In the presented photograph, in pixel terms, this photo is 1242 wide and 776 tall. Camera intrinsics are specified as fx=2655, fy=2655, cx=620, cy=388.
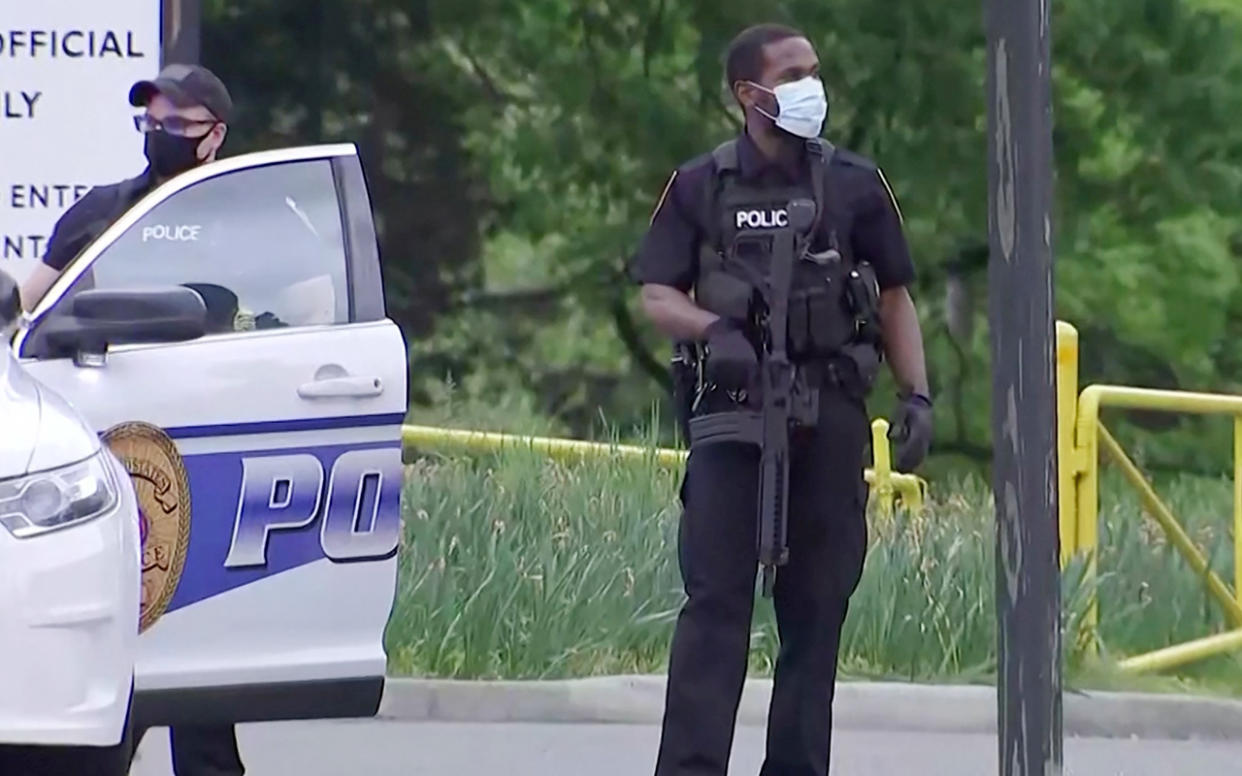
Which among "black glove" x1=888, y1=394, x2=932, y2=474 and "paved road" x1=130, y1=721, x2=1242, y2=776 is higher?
"black glove" x1=888, y1=394, x2=932, y2=474

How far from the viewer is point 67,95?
29.3ft

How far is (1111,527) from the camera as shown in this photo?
9352 mm

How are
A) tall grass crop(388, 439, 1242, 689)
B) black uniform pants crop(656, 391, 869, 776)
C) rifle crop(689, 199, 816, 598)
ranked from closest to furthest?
rifle crop(689, 199, 816, 598)
black uniform pants crop(656, 391, 869, 776)
tall grass crop(388, 439, 1242, 689)

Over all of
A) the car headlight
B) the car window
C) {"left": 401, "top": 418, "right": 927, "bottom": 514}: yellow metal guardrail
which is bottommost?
{"left": 401, "top": 418, "right": 927, "bottom": 514}: yellow metal guardrail

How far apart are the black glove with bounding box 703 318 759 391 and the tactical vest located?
0.06m

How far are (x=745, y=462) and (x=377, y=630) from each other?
0.87m

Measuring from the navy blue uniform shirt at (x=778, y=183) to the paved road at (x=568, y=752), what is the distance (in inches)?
76.6

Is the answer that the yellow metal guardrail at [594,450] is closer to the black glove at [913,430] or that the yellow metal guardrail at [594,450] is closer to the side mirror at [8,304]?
the black glove at [913,430]

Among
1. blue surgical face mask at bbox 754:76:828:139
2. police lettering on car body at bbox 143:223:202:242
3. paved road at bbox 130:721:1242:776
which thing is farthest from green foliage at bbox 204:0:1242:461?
police lettering on car body at bbox 143:223:202:242

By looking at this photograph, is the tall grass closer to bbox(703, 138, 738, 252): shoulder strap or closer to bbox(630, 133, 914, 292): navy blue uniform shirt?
bbox(630, 133, 914, 292): navy blue uniform shirt

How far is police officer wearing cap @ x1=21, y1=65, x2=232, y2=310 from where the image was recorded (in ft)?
20.0

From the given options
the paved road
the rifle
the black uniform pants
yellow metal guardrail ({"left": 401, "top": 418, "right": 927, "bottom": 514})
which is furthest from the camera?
yellow metal guardrail ({"left": 401, "top": 418, "right": 927, "bottom": 514})

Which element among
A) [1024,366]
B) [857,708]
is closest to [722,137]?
[857,708]

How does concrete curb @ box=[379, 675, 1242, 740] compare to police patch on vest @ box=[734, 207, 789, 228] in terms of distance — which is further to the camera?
concrete curb @ box=[379, 675, 1242, 740]
